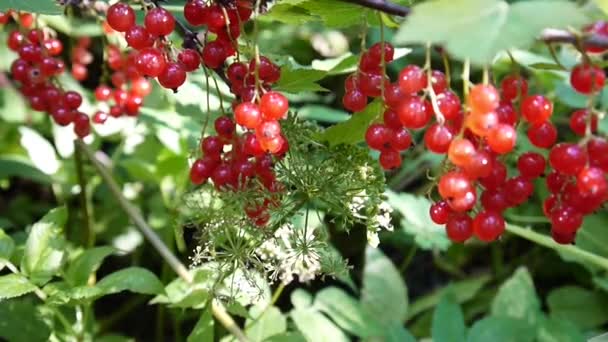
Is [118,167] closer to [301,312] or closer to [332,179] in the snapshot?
[301,312]

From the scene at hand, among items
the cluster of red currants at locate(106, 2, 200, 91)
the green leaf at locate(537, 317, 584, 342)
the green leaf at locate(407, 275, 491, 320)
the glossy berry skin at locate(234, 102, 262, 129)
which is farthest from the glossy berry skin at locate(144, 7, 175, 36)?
the green leaf at locate(407, 275, 491, 320)

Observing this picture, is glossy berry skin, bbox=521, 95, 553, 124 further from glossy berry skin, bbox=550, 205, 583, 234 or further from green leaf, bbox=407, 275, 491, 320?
green leaf, bbox=407, 275, 491, 320

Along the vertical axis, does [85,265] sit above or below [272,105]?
below

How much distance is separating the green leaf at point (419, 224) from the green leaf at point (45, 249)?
69 cm

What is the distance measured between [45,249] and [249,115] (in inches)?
18.5

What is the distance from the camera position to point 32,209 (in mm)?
2000

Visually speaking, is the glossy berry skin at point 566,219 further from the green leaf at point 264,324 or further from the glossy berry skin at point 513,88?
the green leaf at point 264,324

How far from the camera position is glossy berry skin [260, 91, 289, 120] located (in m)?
0.80

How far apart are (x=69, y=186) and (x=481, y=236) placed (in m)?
1.26

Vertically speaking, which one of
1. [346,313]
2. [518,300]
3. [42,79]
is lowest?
[518,300]

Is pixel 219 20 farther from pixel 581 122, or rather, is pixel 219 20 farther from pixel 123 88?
pixel 123 88

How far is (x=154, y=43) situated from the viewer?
91 cm

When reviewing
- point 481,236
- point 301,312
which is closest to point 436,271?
point 301,312

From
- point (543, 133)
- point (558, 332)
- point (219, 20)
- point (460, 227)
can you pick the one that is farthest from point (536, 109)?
point (558, 332)
